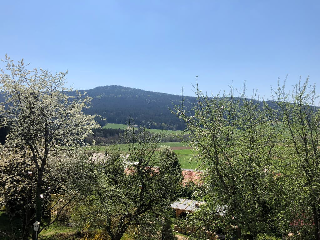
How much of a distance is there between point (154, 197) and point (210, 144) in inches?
242

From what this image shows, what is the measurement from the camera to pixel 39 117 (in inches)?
504

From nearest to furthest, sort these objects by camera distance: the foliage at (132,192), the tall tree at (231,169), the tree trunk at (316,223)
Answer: the tall tree at (231,169) < the tree trunk at (316,223) < the foliage at (132,192)

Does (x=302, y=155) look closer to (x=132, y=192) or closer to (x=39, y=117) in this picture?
(x=132, y=192)

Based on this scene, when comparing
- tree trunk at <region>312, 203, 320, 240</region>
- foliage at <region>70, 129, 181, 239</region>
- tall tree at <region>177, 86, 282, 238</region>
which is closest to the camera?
tall tree at <region>177, 86, 282, 238</region>

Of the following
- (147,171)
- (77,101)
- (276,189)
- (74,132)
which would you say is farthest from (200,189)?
(77,101)

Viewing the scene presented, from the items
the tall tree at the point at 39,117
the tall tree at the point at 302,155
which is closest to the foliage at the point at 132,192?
the tall tree at the point at 39,117

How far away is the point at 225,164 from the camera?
11008 mm

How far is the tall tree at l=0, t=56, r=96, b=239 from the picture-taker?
41.7 feet

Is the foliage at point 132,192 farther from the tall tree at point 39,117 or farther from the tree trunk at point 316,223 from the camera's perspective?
the tree trunk at point 316,223

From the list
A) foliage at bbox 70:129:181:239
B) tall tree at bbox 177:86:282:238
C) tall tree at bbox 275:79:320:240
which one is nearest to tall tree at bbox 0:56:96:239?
foliage at bbox 70:129:181:239

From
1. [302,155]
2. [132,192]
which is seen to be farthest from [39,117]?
[302,155]

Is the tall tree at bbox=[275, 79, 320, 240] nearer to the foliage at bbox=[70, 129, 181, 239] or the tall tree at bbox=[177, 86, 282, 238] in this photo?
the tall tree at bbox=[177, 86, 282, 238]

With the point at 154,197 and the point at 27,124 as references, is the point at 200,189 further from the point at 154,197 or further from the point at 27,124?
the point at 27,124

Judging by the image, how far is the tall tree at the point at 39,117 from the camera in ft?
41.7
